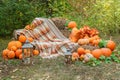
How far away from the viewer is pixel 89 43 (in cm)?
827

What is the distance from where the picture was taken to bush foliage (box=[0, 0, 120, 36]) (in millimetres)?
10180

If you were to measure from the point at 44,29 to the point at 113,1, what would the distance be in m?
2.69

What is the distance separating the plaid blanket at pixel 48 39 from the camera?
8.49 m

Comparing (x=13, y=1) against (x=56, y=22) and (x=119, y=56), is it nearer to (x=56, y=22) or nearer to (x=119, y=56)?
(x=56, y=22)

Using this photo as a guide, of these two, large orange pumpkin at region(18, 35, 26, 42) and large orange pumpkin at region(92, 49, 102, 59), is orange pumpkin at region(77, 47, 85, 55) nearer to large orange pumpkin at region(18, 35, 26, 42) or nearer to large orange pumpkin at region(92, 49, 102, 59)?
large orange pumpkin at region(92, 49, 102, 59)

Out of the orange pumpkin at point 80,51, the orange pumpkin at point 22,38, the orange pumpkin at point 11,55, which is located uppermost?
the orange pumpkin at point 22,38

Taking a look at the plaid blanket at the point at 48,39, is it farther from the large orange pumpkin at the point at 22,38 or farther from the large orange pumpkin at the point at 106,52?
the large orange pumpkin at the point at 106,52

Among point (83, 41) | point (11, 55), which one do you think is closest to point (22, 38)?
point (11, 55)

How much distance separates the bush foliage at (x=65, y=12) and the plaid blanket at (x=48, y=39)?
2.69 feet

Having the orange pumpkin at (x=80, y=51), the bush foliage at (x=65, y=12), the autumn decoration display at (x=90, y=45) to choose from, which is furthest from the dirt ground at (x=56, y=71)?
the bush foliage at (x=65, y=12)

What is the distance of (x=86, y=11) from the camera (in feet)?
36.9

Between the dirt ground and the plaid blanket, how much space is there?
2.87 ft

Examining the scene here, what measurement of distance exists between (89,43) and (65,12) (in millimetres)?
3662

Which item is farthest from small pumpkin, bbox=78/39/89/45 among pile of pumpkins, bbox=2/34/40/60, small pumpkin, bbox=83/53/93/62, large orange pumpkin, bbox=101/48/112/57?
pile of pumpkins, bbox=2/34/40/60
